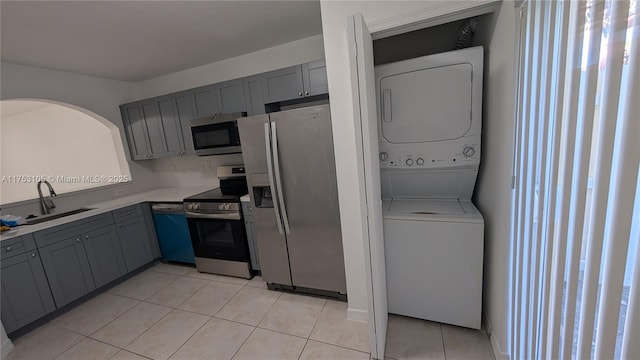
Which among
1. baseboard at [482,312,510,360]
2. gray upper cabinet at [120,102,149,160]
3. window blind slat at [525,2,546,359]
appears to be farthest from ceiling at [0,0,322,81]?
baseboard at [482,312,510,360]

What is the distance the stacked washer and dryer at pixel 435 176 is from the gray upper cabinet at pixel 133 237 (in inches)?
117

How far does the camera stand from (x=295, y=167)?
6.73 ft

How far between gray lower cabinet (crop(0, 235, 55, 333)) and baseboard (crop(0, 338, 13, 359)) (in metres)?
0.12

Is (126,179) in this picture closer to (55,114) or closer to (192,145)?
(192,145)

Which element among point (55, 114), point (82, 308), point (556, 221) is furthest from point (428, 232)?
point (55, 114)

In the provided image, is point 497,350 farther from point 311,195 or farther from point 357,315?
point 311,195

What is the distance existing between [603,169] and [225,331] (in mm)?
2346

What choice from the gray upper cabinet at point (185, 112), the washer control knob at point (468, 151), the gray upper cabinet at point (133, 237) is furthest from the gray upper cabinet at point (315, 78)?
the gray upper cabinet at point (133, 237)

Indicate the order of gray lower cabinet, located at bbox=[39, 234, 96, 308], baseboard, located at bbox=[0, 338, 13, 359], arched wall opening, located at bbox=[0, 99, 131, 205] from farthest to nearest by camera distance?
arched wall opening, located at bbox=[0, 99, 131, 205] < gray lower cabinet, located at bbox=[39, 234, 96, 308] < baseboard, located at bbox=[0, 338, 13, 359]

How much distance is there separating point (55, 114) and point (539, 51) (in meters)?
6.26

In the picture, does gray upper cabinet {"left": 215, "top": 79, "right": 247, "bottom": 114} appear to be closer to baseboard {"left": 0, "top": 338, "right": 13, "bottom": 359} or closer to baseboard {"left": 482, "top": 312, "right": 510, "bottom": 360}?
baseboard {"left": 0, "top": 338, "right": 13, "bottom": 359}

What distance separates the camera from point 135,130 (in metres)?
3.34

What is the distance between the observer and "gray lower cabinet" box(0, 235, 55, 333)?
78.2 inches

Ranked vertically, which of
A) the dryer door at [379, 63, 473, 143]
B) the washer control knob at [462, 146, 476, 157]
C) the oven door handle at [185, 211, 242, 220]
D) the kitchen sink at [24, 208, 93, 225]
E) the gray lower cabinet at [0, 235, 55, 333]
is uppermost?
the dryer door at [379, 63, 473, 143]
